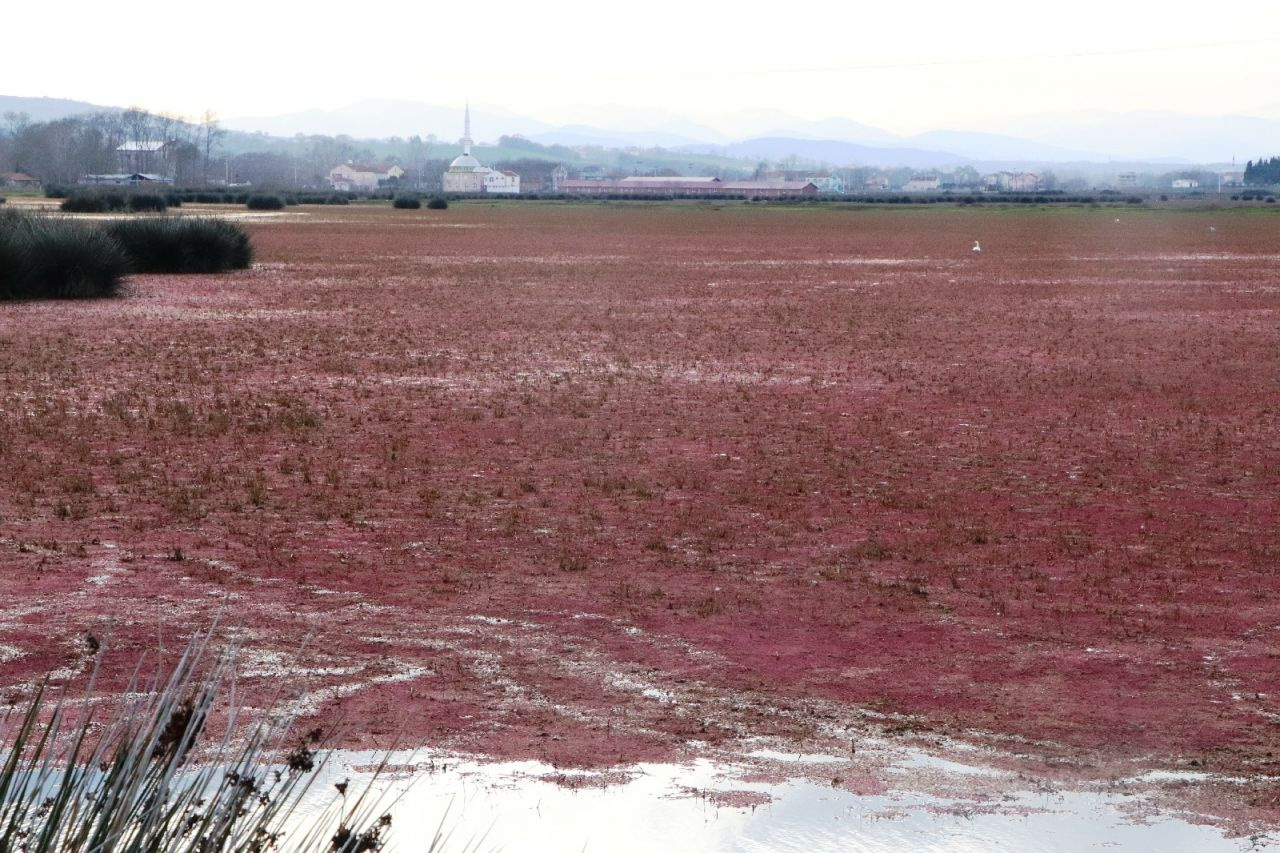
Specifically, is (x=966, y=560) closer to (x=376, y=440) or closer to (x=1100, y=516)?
(x=1100, y=516)

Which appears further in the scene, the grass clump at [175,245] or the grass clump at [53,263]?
the grass clump at [175,245]

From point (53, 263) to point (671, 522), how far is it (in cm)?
2317

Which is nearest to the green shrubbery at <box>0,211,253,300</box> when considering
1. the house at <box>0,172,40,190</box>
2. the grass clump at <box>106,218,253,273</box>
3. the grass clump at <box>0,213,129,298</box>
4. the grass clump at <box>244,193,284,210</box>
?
the grass clump at <box>0,213,129,298</box>

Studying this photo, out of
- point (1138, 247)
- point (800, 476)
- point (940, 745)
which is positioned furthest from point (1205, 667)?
point (1138, 247)

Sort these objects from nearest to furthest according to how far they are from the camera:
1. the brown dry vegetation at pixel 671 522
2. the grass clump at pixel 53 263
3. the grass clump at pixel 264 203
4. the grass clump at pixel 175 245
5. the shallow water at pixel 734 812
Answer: the shallow water at pixel 734 812
the brown dry vegetation at pixel 671 522
the grass clump at pixel 53 263
the grass clump at pixel 175 245
the grass clump at pixel 264 203

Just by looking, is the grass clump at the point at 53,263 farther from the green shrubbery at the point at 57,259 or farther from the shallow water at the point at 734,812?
the shallow water at the point at 734,812

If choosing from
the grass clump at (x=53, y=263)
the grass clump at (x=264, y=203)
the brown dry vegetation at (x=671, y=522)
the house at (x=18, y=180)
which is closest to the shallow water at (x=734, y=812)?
the brown dry vegetation at (x=671, y=522)

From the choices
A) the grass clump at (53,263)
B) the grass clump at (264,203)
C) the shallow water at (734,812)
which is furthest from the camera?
the grass clump at (264,203)

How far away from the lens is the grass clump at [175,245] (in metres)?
39.0

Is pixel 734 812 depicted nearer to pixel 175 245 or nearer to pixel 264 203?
pixel 175 245

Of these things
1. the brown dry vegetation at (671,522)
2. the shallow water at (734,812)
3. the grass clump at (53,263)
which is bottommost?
the shallow water at (734,812)

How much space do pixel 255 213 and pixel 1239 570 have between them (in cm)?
8428

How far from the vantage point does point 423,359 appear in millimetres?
21781

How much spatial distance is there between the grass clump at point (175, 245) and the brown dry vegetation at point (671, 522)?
12.6 metres
